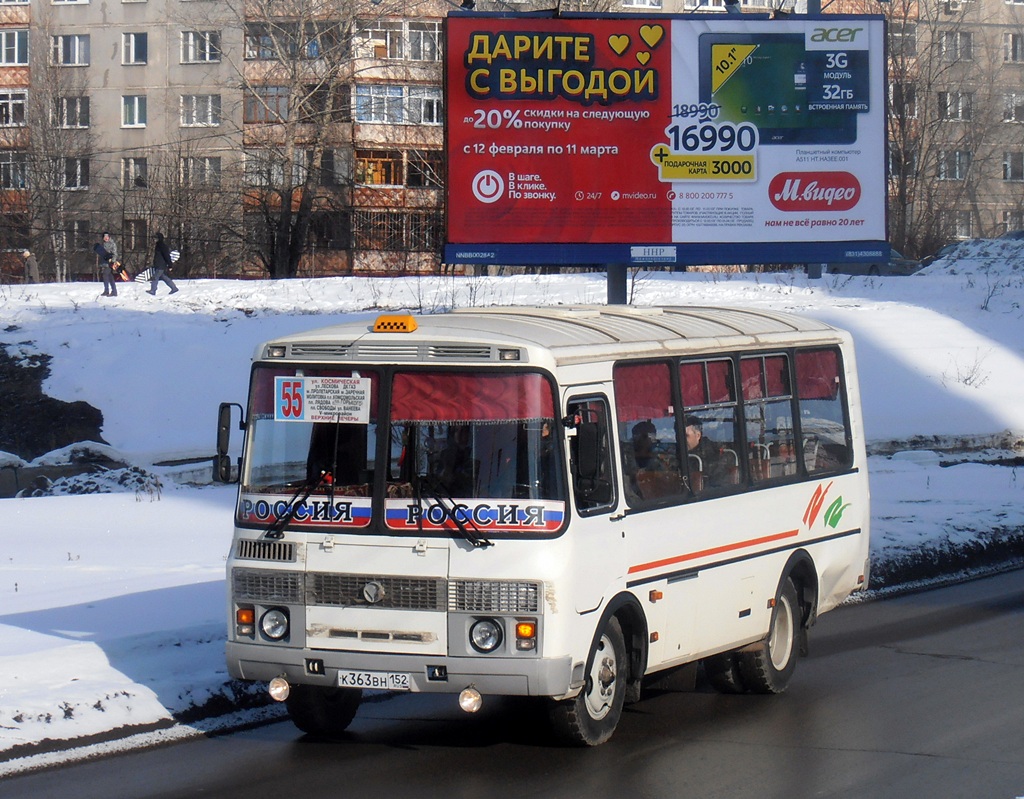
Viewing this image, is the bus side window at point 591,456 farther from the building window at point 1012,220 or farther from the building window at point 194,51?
the building window at point 1012,220

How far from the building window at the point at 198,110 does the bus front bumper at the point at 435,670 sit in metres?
61.2

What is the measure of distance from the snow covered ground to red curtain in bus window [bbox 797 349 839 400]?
4.10m

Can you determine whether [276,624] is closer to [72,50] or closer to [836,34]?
[836,34]

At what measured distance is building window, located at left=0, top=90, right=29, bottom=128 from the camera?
69438 mm

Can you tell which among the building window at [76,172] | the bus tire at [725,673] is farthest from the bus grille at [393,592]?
the building window at [76,172]

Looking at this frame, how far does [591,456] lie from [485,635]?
3.38 ft

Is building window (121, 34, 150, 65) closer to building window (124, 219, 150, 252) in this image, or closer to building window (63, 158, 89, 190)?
building window (63, 158, 89, 190)

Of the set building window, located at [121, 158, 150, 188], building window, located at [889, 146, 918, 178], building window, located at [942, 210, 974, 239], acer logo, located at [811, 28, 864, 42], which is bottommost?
acer logo, located at [811, 28, 864, 42]

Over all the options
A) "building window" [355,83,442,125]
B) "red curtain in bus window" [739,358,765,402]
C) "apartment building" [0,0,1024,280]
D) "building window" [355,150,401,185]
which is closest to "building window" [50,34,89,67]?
→ "apartment building" [0,0,1024,280]

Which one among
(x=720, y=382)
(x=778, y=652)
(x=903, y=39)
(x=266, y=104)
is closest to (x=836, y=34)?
(x=720, y=382)

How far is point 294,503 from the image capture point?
7.62m

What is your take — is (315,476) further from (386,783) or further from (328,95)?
(328,95)

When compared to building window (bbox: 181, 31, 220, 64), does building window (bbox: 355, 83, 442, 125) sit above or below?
below

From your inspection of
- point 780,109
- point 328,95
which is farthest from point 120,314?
point 328,95
